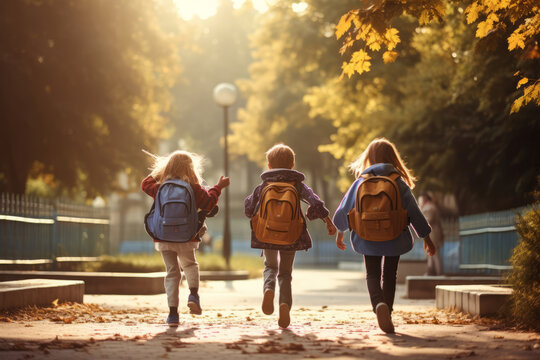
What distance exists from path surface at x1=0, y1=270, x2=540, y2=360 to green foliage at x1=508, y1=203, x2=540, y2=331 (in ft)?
0.84

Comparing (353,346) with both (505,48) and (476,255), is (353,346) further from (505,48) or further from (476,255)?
(476,255)

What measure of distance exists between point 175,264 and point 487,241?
9.94 m

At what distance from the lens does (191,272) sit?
846 cm

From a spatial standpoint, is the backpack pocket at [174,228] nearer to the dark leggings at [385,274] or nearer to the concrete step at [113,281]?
the dark leggings at [385,274]

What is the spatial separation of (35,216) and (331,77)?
12741 millimetres

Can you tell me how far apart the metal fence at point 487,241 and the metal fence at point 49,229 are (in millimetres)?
8308

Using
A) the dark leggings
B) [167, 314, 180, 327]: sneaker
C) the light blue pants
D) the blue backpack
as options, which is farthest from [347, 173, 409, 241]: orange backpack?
[167, 314, 180, 327]: sneaker

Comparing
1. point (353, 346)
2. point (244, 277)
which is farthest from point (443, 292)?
point (244, 277)

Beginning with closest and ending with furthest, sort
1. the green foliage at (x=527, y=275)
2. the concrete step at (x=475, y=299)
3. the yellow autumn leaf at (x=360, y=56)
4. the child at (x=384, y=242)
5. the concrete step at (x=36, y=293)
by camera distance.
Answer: the child at (x=384, y=242)
the green foliage at (x=527, y=275)
the yellow autumn leaf at (x=360, y=56)
the concrete step at (x=475, y=299)
the concrete step at (x=36, y=293)

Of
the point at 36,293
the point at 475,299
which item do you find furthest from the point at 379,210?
the point at 36,293

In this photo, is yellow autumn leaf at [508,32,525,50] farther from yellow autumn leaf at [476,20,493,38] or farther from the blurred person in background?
the blurred person in background

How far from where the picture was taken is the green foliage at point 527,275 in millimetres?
7663

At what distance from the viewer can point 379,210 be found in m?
7.42

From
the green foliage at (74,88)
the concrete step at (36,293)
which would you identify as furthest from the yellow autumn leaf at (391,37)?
the green foliage at (74,88)
